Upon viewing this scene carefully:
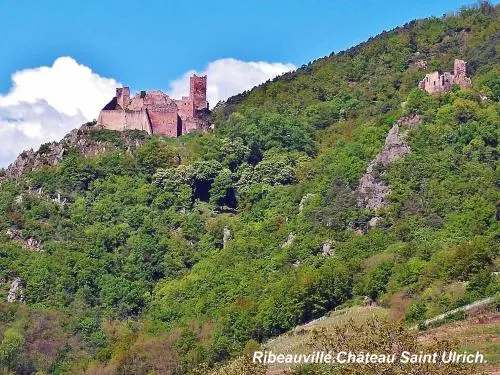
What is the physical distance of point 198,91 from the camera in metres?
121

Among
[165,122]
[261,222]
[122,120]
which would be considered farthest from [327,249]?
[122,120]

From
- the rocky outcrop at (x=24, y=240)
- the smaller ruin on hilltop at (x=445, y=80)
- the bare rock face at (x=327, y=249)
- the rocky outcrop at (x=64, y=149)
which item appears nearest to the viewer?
the bare rock face at (x=327, y=249)

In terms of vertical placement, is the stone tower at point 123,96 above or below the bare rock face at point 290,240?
above

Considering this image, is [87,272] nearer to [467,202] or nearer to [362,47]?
[467,202]

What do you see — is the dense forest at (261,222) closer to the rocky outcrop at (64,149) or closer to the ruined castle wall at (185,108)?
the rocky outcrop at (64,149)

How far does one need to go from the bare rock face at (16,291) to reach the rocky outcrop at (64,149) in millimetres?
17306

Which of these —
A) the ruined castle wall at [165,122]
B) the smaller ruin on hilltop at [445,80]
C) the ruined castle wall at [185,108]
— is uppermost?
the ruined castle wall at [185,108]

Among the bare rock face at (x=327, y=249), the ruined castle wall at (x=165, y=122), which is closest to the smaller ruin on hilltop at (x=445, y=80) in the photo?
the bare rock face at (x=327, y=249)

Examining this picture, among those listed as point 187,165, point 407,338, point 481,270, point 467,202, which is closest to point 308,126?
point 187,165

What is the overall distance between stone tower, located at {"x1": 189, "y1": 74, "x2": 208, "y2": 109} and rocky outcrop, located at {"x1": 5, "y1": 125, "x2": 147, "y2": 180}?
8376 millimetres

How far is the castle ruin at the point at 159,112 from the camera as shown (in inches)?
4555

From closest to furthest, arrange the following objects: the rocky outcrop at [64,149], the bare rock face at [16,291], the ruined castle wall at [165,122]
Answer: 1. the bare rock face at [16,291]
2. the rocky outcrop at [64,149]
3. the ruined castle wall at [165,122]

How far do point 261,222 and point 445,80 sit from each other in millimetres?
20590

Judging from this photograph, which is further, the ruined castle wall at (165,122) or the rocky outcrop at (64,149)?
the ruined castle wall at (165,122)
